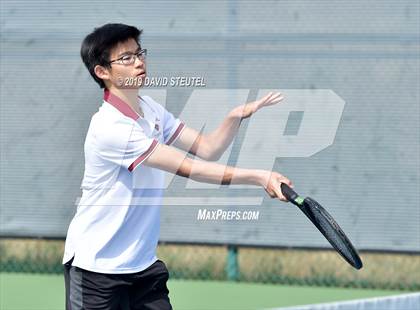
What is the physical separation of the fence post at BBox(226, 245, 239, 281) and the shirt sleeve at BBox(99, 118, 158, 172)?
359cm

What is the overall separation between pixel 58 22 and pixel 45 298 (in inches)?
73.5

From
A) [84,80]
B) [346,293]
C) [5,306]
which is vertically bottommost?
[5,306]

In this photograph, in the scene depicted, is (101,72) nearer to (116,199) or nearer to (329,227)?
(116,199)

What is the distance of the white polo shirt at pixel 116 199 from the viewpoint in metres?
4.05

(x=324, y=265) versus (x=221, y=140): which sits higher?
(x=221, y=140)

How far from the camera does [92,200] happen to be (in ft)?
13.4

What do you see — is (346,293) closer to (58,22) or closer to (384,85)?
(384,85)

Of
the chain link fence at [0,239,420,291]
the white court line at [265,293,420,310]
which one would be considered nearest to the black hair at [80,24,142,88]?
the white court line at [265,293,420,310]

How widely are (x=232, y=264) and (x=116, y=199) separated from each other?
366 centimetres

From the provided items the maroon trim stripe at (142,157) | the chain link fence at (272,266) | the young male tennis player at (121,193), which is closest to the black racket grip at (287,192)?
the young male tennis player at (121,193)

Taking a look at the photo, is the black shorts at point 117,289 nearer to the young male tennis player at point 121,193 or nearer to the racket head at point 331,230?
the young male tennis player at point 121,193

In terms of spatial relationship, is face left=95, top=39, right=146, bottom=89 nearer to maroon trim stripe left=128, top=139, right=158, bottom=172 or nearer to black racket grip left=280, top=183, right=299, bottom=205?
maroon trim stripe left=128, top=139, right=158, bottom=172

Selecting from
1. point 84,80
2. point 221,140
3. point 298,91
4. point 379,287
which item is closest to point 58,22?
point 84,80

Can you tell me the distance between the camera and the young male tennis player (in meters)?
4.04
